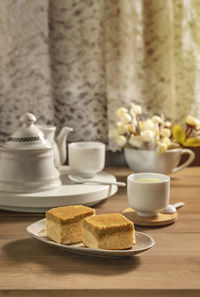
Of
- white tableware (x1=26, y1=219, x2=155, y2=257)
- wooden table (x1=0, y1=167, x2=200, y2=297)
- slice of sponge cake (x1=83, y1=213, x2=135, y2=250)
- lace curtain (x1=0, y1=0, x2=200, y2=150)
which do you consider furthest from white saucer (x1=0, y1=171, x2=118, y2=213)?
lace curtain (x1=0, y1=0, x2=200, y2=150)

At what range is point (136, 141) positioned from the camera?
1.68 meters

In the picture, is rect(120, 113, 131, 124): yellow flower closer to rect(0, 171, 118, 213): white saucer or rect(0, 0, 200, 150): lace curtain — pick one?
rect(0, 0, 200, 150): lace curtain

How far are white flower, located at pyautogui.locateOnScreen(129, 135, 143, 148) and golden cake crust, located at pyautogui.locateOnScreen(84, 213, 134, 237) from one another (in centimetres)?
67

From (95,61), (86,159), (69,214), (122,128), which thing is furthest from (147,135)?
(69,214)

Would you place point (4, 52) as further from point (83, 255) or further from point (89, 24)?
point (83, 255)

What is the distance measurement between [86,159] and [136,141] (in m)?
0.23

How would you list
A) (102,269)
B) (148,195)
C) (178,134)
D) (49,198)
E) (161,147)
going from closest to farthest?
(102,269) → (148,195) → (49,198) → (161,147) → (178,134)

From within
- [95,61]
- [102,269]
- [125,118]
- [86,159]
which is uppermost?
[95,61]

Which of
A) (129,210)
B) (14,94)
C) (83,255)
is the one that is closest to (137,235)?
(83,255)

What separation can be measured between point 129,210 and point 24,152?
0.34 m

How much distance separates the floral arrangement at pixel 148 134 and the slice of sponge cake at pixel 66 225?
647 millimetres

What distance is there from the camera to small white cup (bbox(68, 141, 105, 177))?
154 cm

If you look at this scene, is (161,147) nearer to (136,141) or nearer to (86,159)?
(136,141)

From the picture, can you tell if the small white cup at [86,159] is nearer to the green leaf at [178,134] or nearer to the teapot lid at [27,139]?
the teapot lid at [27,139]
